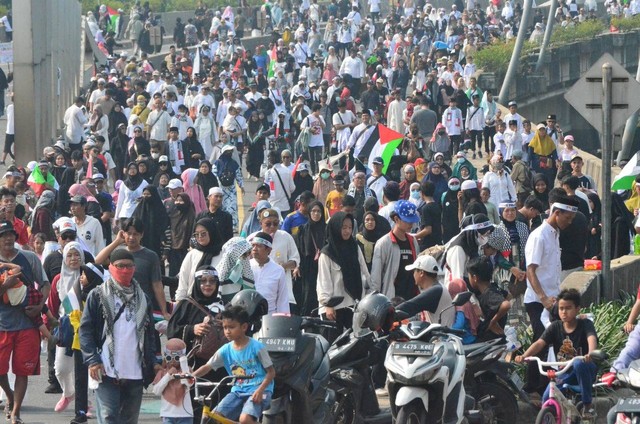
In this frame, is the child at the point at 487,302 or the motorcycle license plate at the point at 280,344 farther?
the child at the point at 487,302

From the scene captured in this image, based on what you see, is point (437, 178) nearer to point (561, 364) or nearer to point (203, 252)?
point (203, 252)

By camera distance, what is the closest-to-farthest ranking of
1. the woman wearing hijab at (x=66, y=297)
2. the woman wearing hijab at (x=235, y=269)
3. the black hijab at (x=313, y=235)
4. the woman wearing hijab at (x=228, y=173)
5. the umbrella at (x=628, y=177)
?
1. the woman wearing hijab at (x=235, y=269)
2. the woman wearing hijab at (x=66, y=297)
3. the black hijab at (x=313, y=235)
4. the umbrella at (x=628, y=177)
5. the woman wearing hijab at (x=228, y=173)

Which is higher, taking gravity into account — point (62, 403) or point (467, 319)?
point (467, 319)

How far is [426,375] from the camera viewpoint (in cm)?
1048

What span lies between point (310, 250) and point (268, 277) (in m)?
3.67

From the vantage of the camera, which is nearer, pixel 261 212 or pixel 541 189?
pixel 261 212

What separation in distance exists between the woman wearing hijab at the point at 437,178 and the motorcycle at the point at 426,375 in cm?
1072

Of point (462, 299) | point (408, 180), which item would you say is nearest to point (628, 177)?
point (408, 180)

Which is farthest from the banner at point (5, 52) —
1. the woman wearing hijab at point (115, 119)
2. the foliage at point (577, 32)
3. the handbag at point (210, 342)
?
the handbag at point (210, 342)

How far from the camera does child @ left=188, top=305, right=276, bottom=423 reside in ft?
34.8

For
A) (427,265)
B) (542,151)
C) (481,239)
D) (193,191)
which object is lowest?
(542,151)

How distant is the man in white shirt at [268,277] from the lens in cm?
1316

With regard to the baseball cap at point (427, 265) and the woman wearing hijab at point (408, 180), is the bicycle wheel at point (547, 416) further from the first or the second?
the woman wearing hijab at point (408, 180)

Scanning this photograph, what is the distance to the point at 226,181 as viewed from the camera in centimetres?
2341
